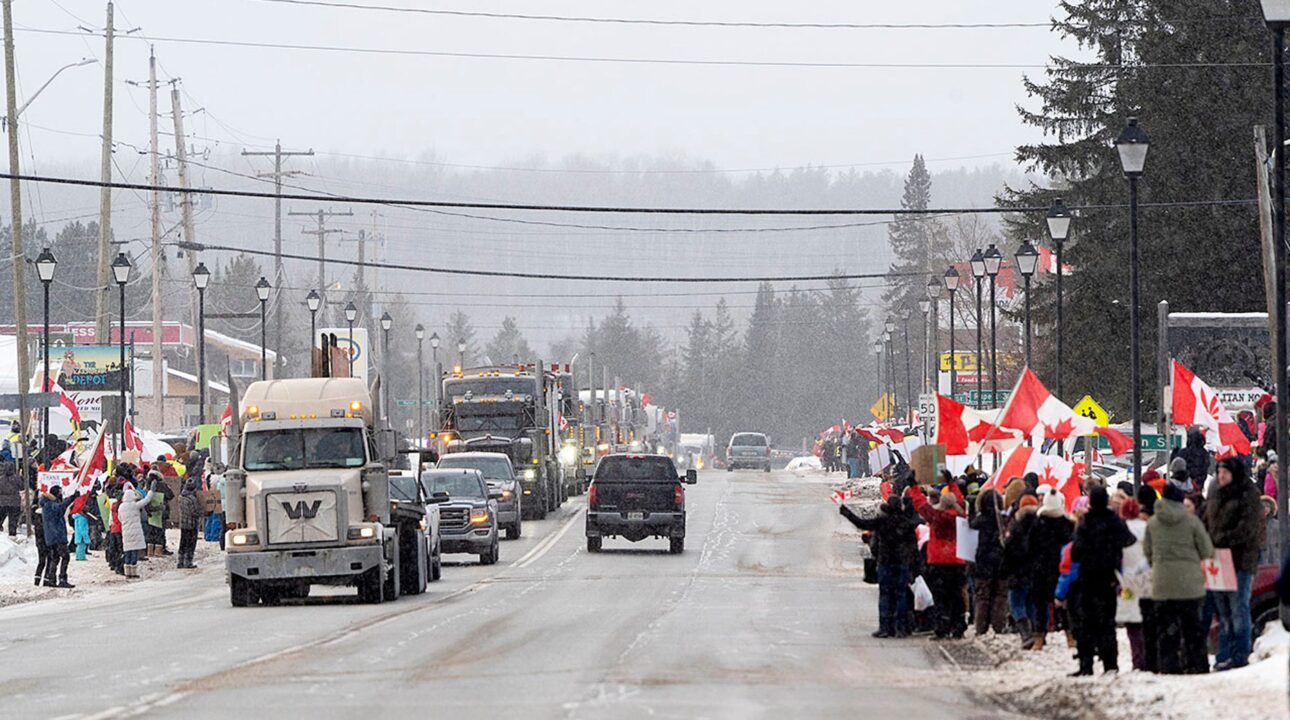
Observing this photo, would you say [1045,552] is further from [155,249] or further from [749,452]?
[749,452]

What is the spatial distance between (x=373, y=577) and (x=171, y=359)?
5931 inches

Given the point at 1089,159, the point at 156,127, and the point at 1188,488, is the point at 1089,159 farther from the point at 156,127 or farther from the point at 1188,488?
the point at 1188,488

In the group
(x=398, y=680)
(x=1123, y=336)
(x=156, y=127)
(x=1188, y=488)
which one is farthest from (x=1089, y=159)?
(x=398, y=680)

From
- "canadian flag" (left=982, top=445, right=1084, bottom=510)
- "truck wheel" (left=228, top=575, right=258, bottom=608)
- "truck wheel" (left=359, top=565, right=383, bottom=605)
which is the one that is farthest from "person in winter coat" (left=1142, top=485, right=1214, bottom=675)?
"truck wheel" (left=228, top=575, right=258, bottom=608)

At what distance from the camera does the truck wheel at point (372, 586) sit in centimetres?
2928

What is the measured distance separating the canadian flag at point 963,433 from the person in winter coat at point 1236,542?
41.9ft

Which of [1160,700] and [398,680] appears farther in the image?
[398,680]

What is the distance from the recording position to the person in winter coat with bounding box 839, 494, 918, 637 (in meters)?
23.1

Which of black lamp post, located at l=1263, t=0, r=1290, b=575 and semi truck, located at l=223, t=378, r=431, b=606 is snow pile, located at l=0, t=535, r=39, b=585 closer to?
semi truck, located at l=223, t=378, r=431, b=606

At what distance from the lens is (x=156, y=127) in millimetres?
78562

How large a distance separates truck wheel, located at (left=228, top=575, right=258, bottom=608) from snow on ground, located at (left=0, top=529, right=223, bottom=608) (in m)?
4.78

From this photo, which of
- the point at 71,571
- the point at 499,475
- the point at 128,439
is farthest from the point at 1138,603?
the point at 128,439

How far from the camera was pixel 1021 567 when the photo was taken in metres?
20.8

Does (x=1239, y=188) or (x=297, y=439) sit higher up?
(x=1239, y=188)
